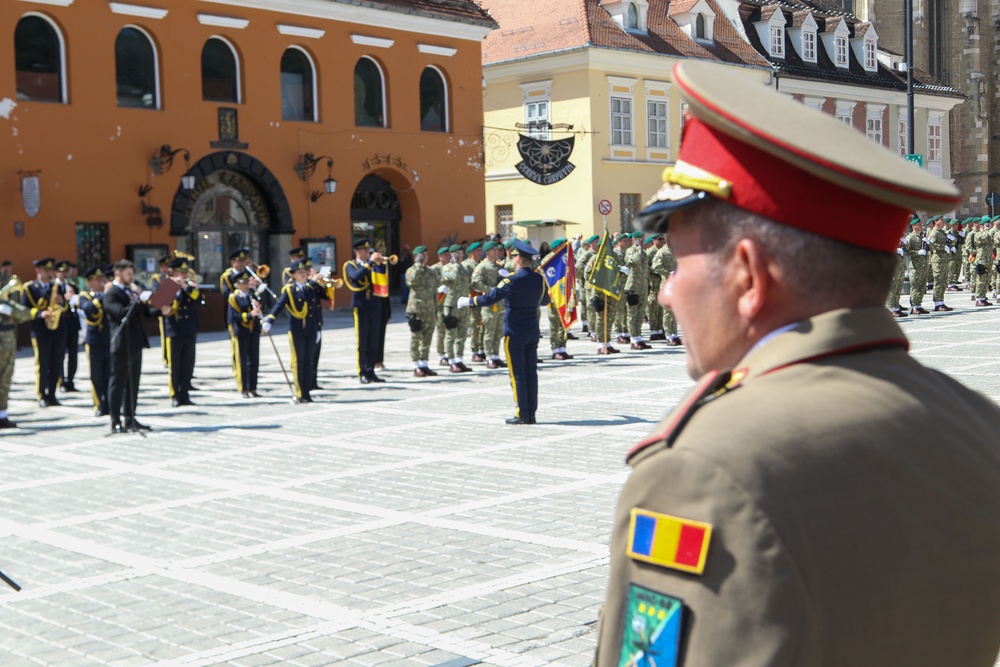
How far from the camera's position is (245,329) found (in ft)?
58.7

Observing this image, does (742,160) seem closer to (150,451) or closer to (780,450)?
(780,450)

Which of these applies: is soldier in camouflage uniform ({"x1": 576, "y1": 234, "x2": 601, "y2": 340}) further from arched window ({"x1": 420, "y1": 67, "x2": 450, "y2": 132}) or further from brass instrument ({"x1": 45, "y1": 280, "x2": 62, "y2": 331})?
arched window ({"x1": 420, "y1": 67, "x2": 450, "y2": 132})

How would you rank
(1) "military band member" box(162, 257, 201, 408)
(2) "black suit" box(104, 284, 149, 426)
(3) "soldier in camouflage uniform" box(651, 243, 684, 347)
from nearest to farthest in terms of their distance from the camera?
(2) "black suit" box(104, 284, 149, 426) → (1) "military band member" box(162, 257, 201, 408) → (3) "soldier in camouflage uniform" box(651, 243, 684, 347)

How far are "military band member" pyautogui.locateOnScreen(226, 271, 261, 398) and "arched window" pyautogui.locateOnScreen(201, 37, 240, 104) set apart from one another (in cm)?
1318

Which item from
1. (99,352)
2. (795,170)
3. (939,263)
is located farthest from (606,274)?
(795,170)

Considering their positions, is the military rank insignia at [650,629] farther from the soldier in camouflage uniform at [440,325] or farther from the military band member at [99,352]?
the soldier in camouflage uniform at [440,325]

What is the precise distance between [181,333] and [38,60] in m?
12.7

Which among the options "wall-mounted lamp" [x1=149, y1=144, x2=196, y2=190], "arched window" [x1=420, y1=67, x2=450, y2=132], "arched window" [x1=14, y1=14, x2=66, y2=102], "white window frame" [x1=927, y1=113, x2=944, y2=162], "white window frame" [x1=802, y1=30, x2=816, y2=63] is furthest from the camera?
"white window frame" [x1=927, y1=113, x2=944, y2=162]

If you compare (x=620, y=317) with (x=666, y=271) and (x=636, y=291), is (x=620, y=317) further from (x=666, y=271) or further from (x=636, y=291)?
(x=666, y=271)

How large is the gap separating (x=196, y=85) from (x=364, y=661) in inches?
1020

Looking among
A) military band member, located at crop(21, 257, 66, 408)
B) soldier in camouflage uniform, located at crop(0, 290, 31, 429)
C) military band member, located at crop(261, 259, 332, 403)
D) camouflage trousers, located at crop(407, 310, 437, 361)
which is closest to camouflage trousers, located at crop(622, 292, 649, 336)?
camouflage trousers, located at crop(407, 310, 437, 361)

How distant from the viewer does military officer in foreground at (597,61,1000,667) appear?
1622 mm

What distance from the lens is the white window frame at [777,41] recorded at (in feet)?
161

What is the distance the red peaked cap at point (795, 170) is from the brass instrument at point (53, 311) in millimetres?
16878
